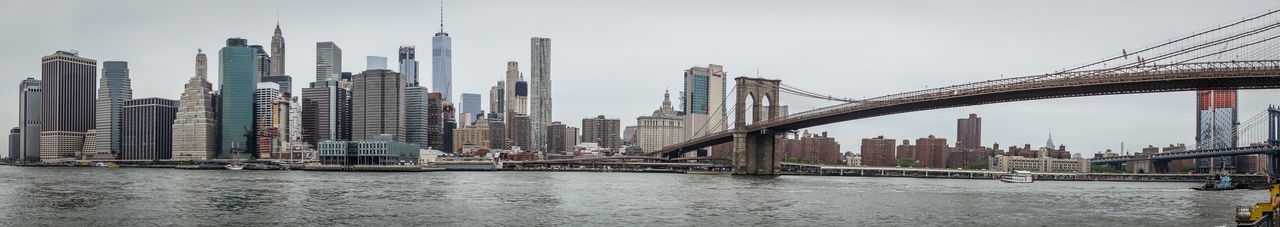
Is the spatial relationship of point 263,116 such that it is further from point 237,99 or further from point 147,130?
point 147,130

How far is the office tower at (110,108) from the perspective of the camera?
188 metres

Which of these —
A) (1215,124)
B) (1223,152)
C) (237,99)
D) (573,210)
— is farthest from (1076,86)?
(237,99)

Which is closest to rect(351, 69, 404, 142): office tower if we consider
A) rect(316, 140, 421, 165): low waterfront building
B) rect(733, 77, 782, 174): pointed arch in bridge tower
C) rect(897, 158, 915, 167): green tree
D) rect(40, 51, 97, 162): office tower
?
rect(40, 51, 97, 162): office tower

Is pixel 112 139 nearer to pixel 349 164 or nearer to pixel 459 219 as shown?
pixel 349 164

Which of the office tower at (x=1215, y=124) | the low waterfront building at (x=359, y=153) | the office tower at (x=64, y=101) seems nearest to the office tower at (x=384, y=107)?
the office tower at (x=64, y=101)

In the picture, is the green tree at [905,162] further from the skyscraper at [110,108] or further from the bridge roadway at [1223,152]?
the skyscraper at [110,108]

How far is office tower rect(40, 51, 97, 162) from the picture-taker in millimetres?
183750

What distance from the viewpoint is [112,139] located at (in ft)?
622

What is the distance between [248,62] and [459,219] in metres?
167

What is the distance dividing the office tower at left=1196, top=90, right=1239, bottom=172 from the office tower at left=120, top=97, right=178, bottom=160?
18932 centimetres

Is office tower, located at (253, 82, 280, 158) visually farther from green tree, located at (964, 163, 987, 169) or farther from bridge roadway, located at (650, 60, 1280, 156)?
bridge roadway, located at (650, 60, 1280, 156)

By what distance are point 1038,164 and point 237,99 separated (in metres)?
150

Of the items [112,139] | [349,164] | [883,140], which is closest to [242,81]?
[112,139]

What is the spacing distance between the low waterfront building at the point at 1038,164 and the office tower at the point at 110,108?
174513mm
